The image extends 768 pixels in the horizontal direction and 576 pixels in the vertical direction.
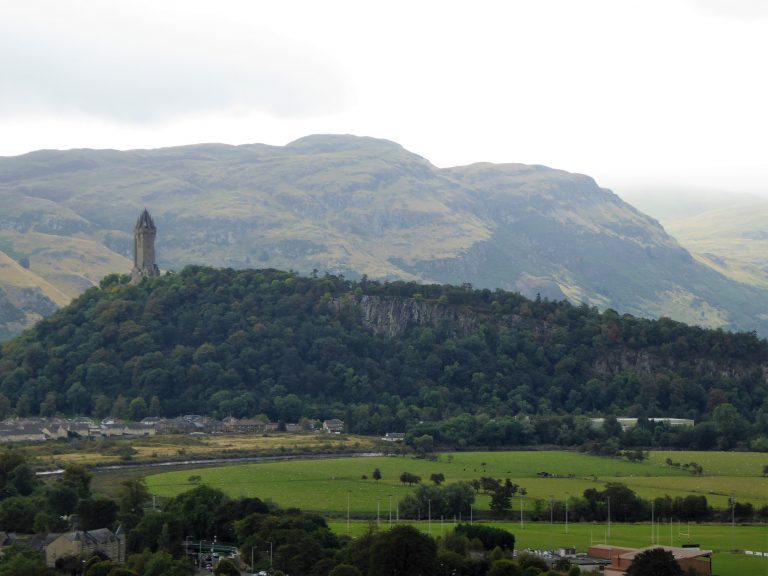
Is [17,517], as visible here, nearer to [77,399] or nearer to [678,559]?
[678,559]

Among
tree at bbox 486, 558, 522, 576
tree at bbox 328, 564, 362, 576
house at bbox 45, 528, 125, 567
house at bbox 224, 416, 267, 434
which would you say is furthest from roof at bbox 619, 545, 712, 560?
house at bbox 224, 416, 267, 434

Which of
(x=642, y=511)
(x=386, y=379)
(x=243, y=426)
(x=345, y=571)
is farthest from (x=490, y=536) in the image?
(x=386, y=379)

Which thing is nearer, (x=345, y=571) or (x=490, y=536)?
(x=345, y=571)

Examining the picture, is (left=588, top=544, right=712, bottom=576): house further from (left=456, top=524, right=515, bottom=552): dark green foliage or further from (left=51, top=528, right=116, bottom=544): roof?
(left=51, top=528, right=116, bottom=544): roof

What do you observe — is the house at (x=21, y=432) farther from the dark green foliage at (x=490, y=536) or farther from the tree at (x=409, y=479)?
the dark green foliage at (x=490, y=536)

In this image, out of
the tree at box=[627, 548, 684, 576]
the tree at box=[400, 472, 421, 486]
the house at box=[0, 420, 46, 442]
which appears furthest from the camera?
the house at box=[0, 420, 46, 442]

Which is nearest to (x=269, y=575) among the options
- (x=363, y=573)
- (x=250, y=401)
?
(x=363, y=573)
